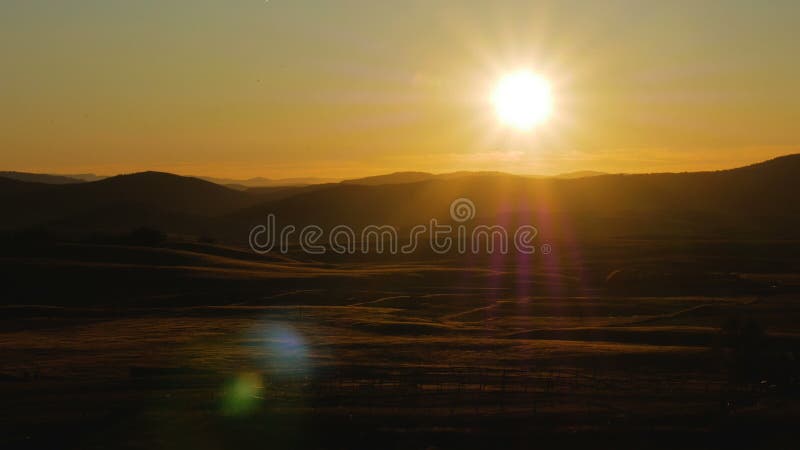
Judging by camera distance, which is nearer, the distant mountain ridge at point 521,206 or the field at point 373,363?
the field at point 373,363

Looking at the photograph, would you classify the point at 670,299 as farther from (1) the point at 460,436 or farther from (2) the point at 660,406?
(1) the point at 460,436

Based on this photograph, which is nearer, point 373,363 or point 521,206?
point 373,363

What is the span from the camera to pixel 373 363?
120 feet

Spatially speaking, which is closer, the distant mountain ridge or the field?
the field

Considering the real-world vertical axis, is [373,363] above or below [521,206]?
below

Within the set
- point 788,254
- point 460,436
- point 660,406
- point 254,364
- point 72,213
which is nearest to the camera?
point 460,436

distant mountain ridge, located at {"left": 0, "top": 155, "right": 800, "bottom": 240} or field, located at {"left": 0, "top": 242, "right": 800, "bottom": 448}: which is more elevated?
distant mountain ridge, located at {"left": 0, "top": 155, "right": 800, "bottom": 240}

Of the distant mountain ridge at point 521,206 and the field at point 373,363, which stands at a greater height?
the distant mountain ridge at point 521,206

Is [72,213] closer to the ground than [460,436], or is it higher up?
higher up

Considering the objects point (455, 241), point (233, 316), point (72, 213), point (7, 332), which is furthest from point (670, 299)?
point (72, 213)

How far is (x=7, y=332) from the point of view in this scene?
47.7 m

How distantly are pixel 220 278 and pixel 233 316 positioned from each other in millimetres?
16695

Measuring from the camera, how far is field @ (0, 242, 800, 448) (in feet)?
82.4

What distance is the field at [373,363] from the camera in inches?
989
